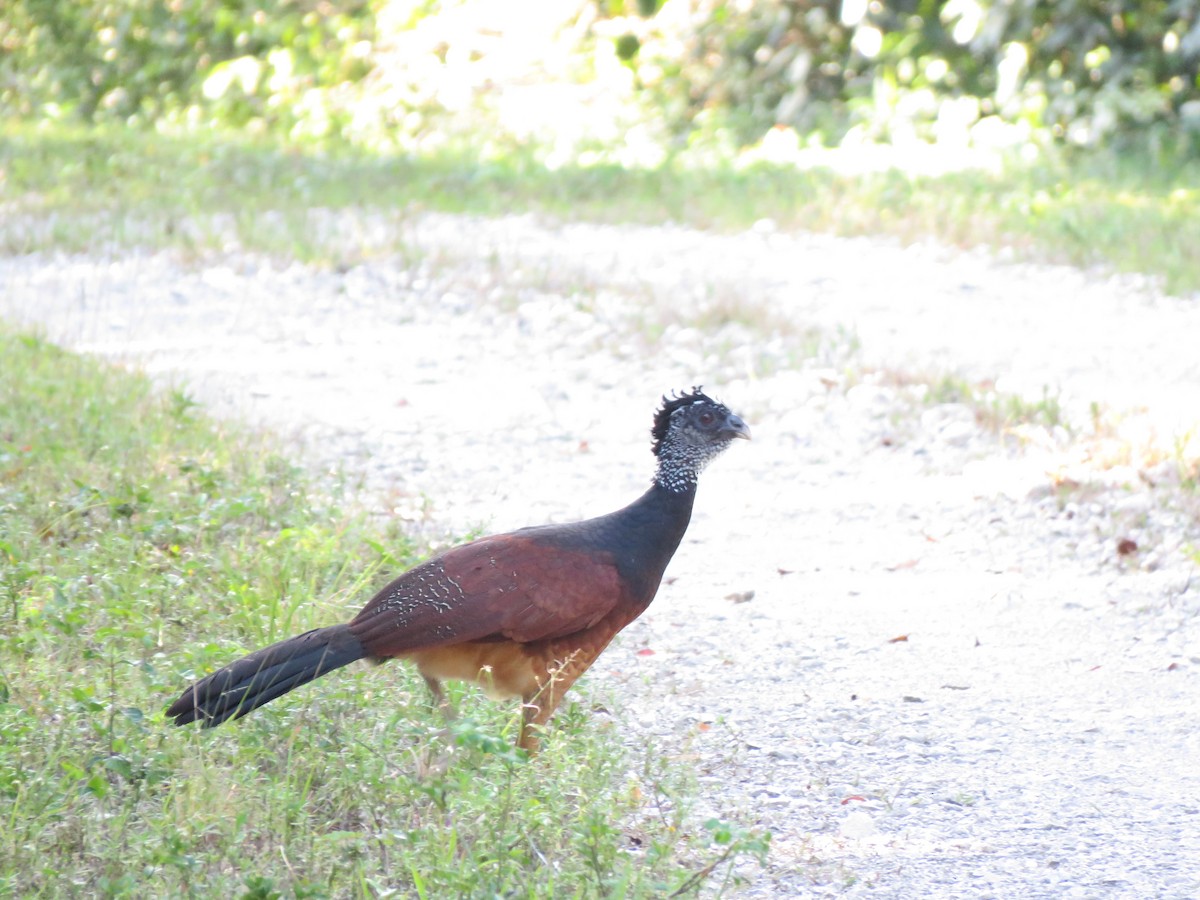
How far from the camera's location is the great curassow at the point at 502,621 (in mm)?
3562

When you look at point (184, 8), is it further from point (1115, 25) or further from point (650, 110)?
point (1115, 25)

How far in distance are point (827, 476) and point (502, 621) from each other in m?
3.17

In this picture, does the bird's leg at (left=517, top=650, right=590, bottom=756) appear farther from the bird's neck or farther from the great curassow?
the bird's neck

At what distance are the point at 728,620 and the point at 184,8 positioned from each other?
13.8 meters

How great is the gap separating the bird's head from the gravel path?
2.39 ft

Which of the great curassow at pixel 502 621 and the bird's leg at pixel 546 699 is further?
the bird's leg at pixel 546 699

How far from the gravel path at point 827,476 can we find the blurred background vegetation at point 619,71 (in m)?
3.56

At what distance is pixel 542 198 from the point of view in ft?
40.8

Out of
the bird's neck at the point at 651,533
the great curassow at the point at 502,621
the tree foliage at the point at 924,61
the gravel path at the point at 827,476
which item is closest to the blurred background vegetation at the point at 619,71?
the tree foliage at the point at 924,61

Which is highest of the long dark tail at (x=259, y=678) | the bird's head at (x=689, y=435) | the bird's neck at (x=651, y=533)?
the bird's head at (x=689, y=435)

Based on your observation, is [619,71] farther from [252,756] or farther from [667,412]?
[252,756]

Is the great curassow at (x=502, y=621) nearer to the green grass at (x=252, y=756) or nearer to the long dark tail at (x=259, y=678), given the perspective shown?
the long dark tail at (x=259, y=678)

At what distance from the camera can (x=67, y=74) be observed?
16969 millimetres

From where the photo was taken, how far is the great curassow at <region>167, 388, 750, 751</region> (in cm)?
356
